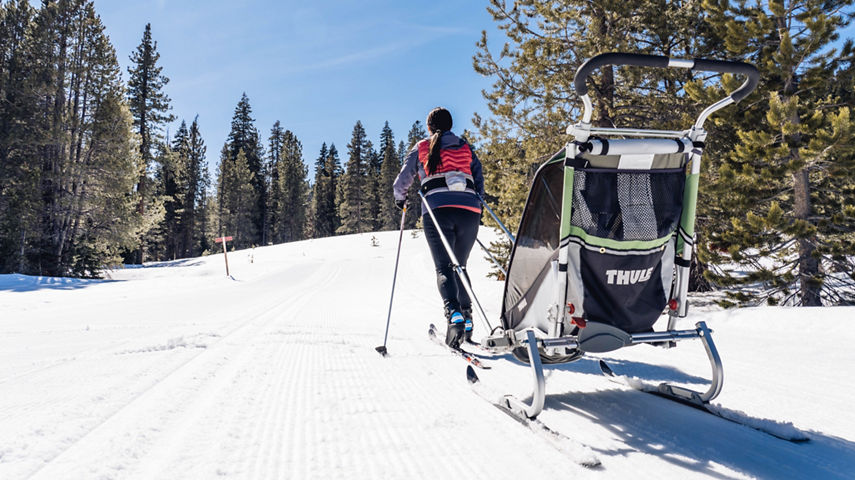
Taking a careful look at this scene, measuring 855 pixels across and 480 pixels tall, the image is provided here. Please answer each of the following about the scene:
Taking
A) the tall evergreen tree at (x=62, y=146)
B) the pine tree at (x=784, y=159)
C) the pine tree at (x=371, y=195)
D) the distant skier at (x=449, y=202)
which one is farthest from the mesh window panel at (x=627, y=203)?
the pine tree at (x=371, y=195)

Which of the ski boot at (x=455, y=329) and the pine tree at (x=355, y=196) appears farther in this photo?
the pine tree at (x=355, y=196)

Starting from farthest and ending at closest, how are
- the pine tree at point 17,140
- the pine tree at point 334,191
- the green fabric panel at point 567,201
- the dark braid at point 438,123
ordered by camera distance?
the pine tree at point 334,191 < the pine tree at point 17,140 < the dark braid at point 438,123 < the green fabric panel at point 567,201

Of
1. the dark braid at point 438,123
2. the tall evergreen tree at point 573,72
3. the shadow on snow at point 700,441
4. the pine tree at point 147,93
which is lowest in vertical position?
the shadow on snow at point 700,441

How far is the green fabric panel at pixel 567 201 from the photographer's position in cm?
198

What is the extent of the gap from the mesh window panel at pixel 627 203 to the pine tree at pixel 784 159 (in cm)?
570

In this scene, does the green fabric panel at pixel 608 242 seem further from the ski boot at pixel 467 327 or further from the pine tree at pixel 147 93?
the pine tree at pixel 147 93

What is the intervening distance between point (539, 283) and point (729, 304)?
23.2 ft

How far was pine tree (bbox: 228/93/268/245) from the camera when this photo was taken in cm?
5566

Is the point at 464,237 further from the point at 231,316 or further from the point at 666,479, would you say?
the point at 231,316

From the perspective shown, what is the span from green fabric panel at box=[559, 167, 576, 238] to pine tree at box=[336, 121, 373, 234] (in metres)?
55.9

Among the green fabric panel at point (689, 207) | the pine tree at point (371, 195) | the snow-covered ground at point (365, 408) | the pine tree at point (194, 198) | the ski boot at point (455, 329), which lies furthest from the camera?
the pine tree at point (371, 195)

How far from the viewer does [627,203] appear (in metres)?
2.11

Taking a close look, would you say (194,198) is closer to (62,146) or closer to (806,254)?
(62,146)

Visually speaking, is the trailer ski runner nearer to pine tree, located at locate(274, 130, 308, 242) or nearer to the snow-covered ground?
the snow-covered ground
